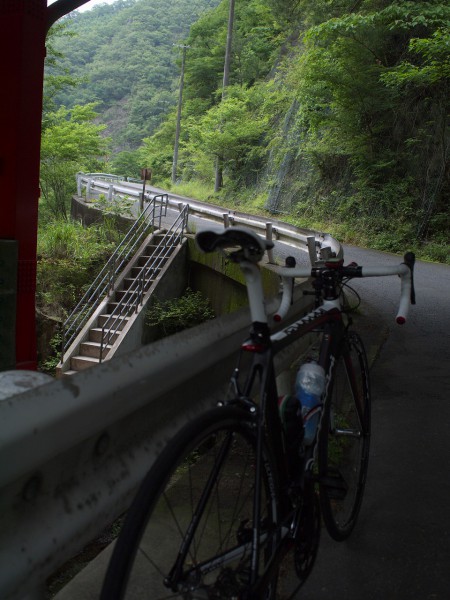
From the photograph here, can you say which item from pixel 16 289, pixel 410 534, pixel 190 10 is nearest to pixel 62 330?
Answer: pixel 16 289

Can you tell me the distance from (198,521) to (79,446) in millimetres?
394

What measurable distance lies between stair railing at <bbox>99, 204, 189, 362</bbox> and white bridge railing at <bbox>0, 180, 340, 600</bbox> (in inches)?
451

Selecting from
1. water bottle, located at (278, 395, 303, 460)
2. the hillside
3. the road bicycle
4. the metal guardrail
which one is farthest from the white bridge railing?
the hillside

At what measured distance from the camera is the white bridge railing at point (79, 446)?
151cm

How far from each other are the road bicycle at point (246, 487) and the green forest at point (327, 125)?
60.7 feet

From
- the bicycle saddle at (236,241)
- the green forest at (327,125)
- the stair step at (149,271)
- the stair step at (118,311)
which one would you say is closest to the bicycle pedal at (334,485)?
the bicycle saddle at (236,241)

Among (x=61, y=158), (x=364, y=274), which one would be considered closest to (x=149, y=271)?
(x=364, y=274)

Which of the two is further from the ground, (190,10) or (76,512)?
(190,10)

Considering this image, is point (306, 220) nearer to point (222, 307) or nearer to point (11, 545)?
point (222, 307)

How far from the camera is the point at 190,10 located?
128m

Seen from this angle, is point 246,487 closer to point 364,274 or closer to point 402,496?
point 364,274

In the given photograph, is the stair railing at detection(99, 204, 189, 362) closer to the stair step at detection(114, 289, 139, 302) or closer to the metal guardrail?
the stair step at detection(114, 289, 139, 302)

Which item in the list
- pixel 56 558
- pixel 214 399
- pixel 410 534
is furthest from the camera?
pixel 410 534

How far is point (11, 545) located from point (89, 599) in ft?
2.17
